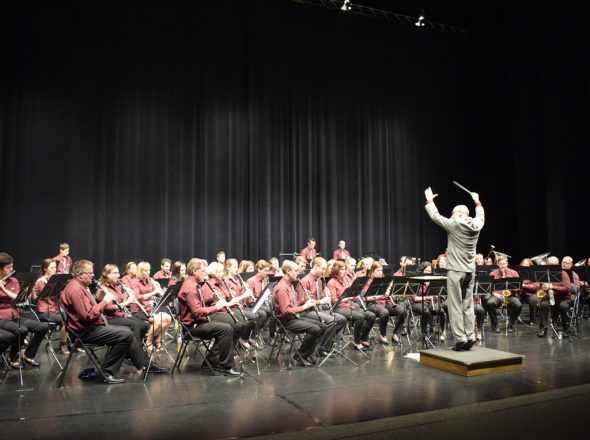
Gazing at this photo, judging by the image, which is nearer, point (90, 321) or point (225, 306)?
point (90, 321)

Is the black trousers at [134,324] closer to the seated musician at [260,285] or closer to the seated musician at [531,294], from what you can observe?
the seated musician at [260,285]

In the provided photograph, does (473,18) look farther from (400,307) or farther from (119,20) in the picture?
(400,307)

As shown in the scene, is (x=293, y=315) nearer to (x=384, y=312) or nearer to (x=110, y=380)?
(x=384, y=312)

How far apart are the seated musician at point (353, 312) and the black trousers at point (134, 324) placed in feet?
9.11

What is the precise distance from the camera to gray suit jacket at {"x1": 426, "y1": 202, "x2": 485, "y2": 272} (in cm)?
594

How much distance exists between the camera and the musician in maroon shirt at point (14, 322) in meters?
5.84

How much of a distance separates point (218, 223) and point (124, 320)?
7.62 metres

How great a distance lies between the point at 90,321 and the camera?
5441 mm

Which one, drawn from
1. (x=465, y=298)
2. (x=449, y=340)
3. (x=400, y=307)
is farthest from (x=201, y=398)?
(x=449, y=340)

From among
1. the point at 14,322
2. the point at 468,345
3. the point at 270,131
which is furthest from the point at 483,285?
the point at 270,131

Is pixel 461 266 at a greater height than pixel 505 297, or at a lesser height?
greater

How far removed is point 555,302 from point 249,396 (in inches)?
239

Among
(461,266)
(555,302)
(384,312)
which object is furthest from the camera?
(555,302)

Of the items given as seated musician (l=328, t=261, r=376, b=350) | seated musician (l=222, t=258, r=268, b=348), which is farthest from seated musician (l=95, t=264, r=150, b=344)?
seated musician (l=328, t=261, r=376, b=350)
